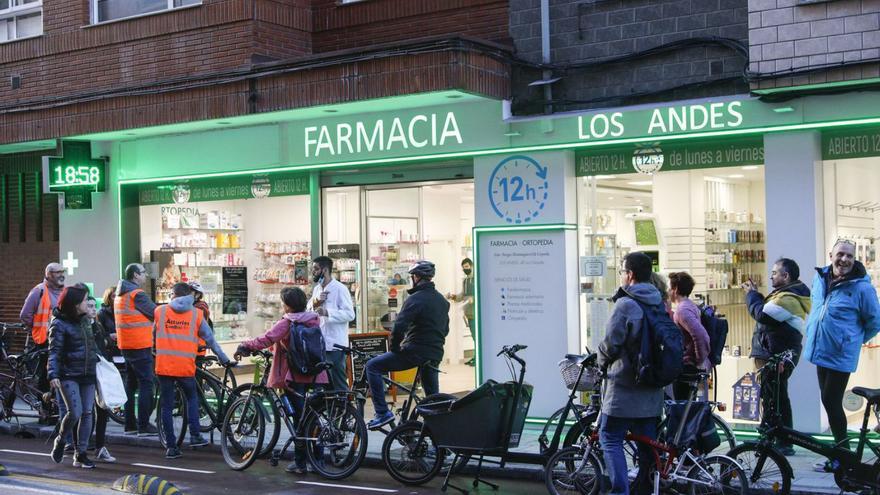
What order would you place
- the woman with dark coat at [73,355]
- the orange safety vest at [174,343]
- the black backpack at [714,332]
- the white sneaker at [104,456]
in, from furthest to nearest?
the orange safety vest at [174,343] → the white sneaker at [104,456] → the woman with dark coat at [73,355] → the black backpack at [714,332]

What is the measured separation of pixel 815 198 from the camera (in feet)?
37.3

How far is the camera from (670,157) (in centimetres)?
1234

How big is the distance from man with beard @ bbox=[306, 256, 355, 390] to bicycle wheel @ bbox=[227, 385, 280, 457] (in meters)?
0.86

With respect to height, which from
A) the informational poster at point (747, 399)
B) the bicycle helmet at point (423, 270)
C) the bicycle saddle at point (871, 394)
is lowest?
the informational poster at point (747, 399)

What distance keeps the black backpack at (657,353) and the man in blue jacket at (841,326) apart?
103 inches

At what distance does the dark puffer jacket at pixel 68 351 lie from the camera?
11.0 m

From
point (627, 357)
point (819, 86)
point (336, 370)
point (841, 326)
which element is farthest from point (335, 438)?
point (819, 86)

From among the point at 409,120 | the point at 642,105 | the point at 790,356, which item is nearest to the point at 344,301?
the point at 409,120

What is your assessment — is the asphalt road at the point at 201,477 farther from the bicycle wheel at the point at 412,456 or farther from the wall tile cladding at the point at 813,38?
the wall tile cladding at the point at 813,38

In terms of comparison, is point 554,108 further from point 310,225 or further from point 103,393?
point 103,393

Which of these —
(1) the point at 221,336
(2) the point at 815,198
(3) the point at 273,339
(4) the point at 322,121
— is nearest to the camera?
(3) the point at 273,339

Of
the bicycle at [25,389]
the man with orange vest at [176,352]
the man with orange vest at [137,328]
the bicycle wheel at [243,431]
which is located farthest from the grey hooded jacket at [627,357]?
the bicycle at [25,389]

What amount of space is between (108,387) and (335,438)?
245cm

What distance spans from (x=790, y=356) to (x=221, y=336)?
353 inches
